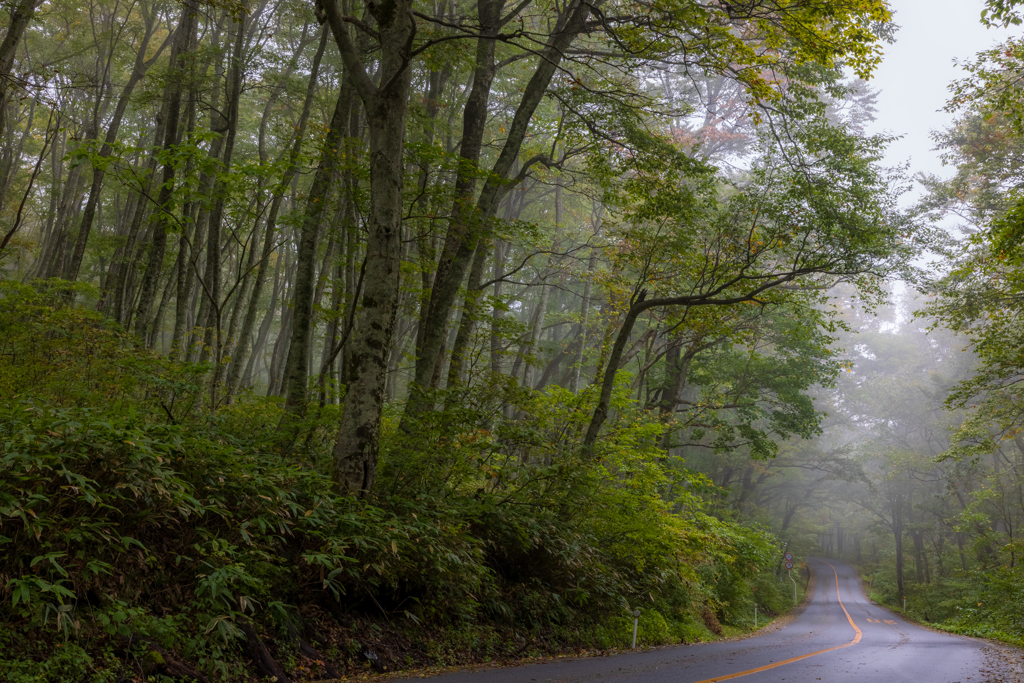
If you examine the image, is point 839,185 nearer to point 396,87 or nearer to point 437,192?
point 437,192

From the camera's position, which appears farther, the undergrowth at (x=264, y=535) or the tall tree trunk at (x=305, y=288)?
the tall tree trunk at (x=305, y=288)

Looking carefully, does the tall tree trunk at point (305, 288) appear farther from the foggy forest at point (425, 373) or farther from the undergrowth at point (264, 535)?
the undergrowth at point (264, 535)

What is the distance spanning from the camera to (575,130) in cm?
1216

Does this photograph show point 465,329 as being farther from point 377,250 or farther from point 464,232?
point 377,250

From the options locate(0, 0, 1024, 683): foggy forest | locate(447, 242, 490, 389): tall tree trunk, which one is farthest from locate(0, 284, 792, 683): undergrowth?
locate(447, 242, 490, 389): tall tree trunk

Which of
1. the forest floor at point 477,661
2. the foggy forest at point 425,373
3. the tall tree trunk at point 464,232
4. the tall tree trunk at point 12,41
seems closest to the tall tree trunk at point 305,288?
the foggy forest at point 425,373

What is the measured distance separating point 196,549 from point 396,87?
5311 millimetres

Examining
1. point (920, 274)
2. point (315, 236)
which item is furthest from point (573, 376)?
point (315, 236)

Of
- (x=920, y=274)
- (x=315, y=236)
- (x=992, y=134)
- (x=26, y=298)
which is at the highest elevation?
(x=992, y=134)

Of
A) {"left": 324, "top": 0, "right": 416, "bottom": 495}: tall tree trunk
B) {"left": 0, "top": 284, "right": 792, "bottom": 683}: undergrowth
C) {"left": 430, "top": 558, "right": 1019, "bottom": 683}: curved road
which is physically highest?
{"left": 324, "top": 0, "right": 416, "bottom": 495}: tall tree trunk

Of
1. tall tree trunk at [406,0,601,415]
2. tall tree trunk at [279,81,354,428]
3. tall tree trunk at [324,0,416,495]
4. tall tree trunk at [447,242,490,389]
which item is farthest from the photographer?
tall tree trunk at [447,242,490,389]

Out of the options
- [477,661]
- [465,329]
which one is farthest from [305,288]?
[477,661]

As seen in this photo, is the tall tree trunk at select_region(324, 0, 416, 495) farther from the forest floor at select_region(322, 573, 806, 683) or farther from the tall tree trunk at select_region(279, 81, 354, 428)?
the tall tree trunk at select_region(279, 81, 354, 428)

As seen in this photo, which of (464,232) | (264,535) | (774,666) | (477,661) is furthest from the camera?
(464,232)
